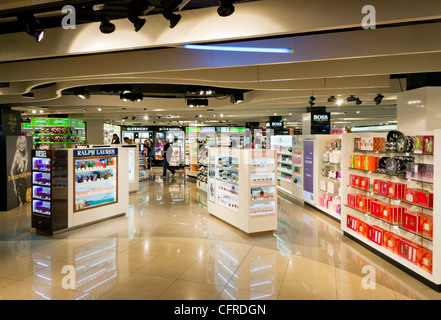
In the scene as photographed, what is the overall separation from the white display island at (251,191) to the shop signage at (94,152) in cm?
317

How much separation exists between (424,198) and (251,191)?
310cm

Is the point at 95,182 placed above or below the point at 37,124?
below

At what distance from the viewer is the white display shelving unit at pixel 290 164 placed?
34.0ft

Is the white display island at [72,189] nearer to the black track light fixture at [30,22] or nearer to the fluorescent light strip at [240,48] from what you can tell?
the black track light fixture at [30,22]

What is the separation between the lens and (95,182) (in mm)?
7465

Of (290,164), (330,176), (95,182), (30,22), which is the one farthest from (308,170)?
(30,22)

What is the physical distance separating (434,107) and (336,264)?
3499mm

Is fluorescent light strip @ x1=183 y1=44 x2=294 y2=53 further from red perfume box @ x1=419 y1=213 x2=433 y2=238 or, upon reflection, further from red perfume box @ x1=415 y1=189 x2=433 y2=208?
red perfume box @ x1=419 y1=213 x2=433 y2=238

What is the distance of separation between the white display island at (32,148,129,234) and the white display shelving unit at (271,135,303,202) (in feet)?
19.2

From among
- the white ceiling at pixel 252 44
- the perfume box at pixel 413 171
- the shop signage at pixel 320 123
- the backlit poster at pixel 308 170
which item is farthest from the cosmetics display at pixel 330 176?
the perfume box at pixel 413 171

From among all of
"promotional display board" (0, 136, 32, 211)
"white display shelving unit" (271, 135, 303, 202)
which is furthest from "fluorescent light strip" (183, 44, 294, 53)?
"promotional display board" (0, 136, 32, 211)

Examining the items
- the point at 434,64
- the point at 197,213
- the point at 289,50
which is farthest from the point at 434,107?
the point at 197,213

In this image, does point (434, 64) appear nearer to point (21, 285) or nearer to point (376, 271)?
point (376, 271)

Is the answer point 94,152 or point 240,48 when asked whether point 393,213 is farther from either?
point 94,152
